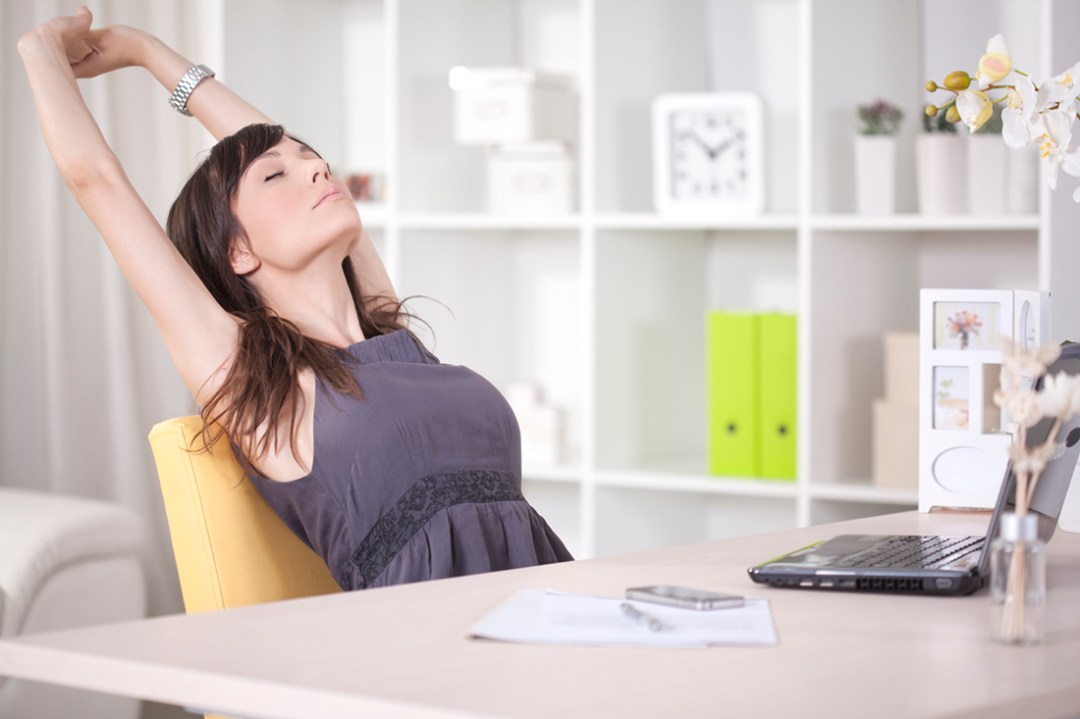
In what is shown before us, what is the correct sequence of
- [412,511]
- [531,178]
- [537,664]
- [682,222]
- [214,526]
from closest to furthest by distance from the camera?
[537,664]
[214,526]
[412,511]
[682,222]
[531,178]

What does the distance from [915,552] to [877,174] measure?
1657mm

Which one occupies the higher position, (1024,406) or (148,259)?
(148,259)

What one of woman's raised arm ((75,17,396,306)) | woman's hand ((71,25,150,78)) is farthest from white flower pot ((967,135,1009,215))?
woman's hand ((71,25,150,78))

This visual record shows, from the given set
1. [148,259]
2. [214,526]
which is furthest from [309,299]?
[214,526]

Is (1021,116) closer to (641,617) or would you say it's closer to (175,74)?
(641,617)

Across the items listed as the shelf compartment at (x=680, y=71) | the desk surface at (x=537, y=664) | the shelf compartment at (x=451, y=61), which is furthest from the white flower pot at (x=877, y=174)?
the desk surface at (x=537, y=664)

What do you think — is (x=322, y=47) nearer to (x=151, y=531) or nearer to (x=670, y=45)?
(x=670, y=45)

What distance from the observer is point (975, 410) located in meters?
1.89

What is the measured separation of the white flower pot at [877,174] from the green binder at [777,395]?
29cm

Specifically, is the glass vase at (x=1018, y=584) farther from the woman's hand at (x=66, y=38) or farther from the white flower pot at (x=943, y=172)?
the white flower pot at (x=943, y=172)

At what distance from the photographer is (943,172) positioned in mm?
2910

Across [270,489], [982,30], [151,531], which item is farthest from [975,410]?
[151,531]

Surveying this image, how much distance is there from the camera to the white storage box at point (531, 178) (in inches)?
132

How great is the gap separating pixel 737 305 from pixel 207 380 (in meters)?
1.92
